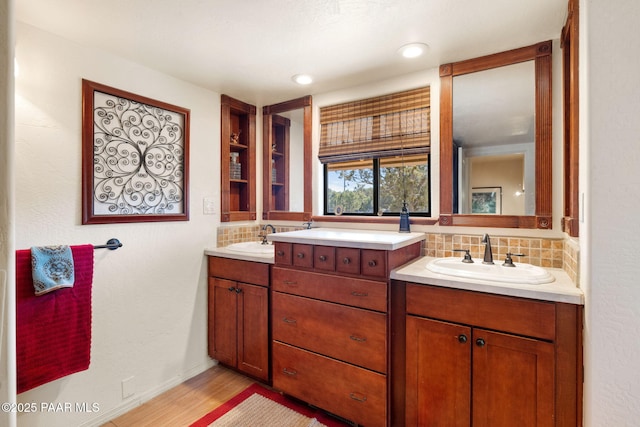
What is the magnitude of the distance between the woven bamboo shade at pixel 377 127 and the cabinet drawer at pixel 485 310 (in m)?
1.03

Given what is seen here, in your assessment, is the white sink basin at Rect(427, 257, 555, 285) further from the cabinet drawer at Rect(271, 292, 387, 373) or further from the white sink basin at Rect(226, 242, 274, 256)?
the white sink basin at Rect(226, 242, 274, 256)

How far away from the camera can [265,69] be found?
6.68ft

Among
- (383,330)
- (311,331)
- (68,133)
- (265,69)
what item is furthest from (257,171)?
(383,330)

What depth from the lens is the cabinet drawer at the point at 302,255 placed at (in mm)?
1790

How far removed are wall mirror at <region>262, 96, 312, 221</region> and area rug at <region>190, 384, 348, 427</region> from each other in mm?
1322

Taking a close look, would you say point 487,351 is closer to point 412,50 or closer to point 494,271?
point 494,271

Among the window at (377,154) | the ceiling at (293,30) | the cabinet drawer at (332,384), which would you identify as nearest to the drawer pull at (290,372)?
the cabinet drawer at (332,384)

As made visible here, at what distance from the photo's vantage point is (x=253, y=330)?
2066 mm

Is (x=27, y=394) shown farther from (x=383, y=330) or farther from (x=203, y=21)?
(x=203, y=21)

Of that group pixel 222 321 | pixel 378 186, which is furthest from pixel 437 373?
pixel 222 321

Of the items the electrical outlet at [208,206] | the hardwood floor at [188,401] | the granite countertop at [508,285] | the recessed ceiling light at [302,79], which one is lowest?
the hardwood floor at [188,401]

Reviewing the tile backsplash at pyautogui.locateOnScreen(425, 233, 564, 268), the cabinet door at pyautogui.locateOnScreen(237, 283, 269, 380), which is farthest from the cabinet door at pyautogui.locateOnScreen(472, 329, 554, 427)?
the cabinet door at pyautogui.locateOnScreen(237, 283, 269, 380)

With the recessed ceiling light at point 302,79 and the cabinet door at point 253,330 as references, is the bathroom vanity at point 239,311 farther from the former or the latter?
the recessed ceiling light at point 302,79

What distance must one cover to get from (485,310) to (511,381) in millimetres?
306
